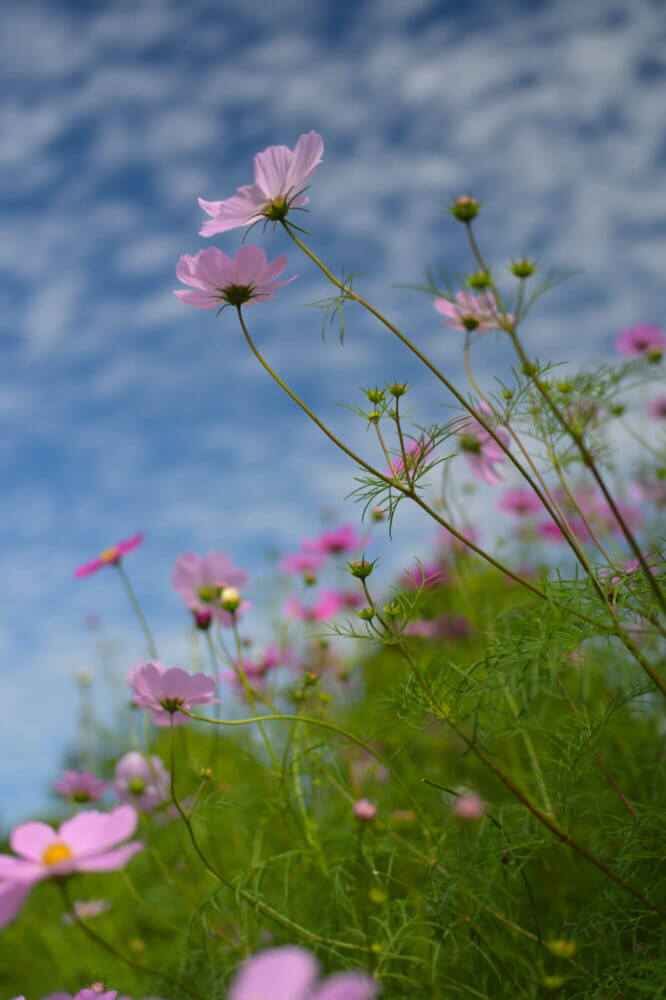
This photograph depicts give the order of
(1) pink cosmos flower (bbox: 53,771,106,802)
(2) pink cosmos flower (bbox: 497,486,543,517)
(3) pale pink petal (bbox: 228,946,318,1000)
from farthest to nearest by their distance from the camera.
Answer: (2) pink cosmos flower (bbox: 497,486,543,517), (1) pink cosmos flower (bbox: 53,771,106,802), (3) pale pink petal (bbox: 228,946,318,1000)

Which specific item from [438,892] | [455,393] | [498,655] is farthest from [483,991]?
[455,393]

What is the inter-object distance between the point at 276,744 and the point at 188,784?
119cm

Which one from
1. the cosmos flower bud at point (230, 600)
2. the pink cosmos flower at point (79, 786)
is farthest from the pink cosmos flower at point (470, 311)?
the pink cosmos flower at point (79, 786)

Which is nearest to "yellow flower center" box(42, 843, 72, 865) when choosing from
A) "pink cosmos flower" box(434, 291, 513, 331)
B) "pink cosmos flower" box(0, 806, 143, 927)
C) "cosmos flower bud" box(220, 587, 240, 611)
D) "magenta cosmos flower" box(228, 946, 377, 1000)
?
"pink cosmos flower" box(0, 806, 143, 927)

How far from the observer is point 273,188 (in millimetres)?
823

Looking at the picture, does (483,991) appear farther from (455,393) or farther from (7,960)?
(7,960)

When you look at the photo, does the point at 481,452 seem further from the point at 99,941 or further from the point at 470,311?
the point at 99,941

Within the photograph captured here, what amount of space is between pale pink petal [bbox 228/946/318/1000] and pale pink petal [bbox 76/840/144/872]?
0.13 metres

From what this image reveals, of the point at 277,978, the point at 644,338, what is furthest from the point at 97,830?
the point at 644,338

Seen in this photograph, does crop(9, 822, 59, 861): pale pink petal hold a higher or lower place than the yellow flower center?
higher

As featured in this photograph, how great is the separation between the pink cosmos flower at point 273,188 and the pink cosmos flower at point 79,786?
0.89 meters

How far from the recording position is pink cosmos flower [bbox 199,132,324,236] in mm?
808

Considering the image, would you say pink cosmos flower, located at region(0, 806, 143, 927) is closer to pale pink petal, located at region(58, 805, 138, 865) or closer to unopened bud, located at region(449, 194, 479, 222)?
pale pink petal, located at region(58, 805, 138, 865)

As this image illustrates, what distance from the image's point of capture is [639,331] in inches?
72.2
